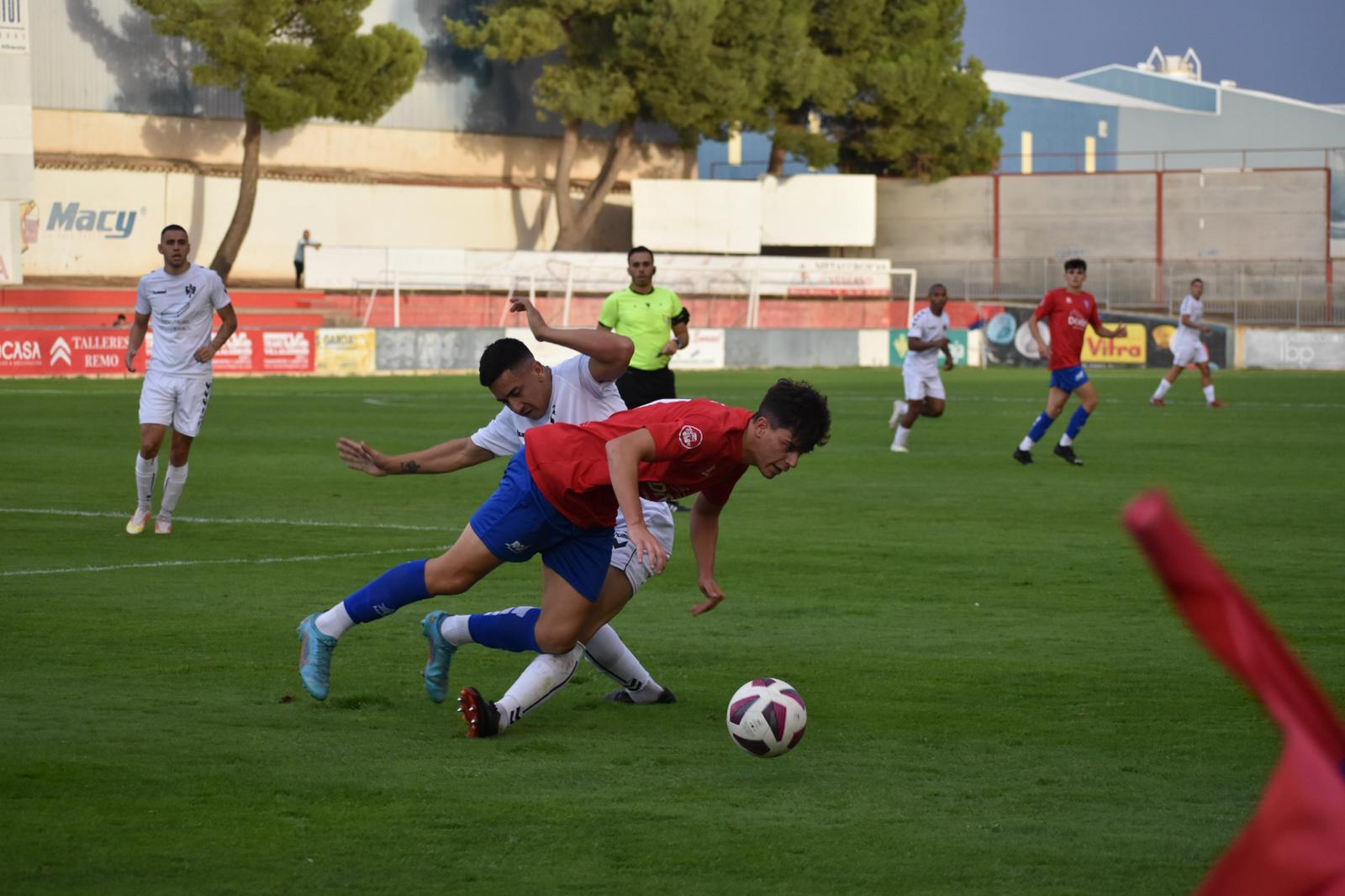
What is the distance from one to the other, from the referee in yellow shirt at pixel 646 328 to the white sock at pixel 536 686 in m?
8.42

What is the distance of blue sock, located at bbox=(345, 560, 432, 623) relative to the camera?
6699mm

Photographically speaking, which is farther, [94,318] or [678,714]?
[94,318]

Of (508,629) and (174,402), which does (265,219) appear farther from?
(508,629)

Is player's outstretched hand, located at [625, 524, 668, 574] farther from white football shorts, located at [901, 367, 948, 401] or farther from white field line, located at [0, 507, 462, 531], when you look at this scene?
white football shorts, located at [901, 367, 948, 401]

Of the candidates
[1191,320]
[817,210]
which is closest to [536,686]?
[1191,320]

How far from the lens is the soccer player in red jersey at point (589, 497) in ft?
19.4

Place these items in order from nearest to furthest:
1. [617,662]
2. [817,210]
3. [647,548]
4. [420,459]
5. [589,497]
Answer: [647,548] < [589,497] < [617,662] < [420,459] < [817,210]

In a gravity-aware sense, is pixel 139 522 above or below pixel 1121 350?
below

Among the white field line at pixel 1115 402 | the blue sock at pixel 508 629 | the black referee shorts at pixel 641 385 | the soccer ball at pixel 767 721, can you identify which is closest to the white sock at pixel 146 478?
the black referee shorts at pixel 641 385

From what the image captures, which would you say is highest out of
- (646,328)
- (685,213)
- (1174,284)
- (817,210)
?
(817,210)

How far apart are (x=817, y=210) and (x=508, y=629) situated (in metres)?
52.5

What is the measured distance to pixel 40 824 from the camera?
16.5 ft

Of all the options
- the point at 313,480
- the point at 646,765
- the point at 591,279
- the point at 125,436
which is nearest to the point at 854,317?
the point at 591,279

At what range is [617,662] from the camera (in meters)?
6.89
